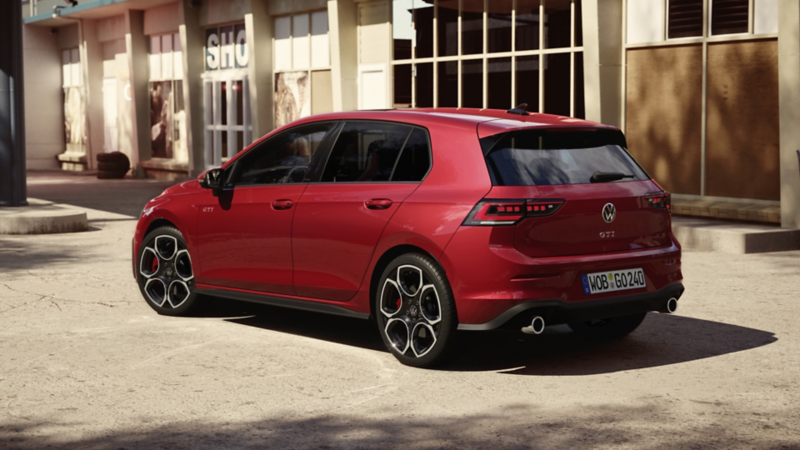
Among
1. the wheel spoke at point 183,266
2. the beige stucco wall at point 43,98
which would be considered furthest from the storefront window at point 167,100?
the wheel spoke at point 183,266

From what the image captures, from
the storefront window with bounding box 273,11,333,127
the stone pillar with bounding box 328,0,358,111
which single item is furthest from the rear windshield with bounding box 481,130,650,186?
the storefront window with bounding box 273,11,333,127

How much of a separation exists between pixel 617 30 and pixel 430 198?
11.5 metres

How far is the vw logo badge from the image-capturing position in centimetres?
650

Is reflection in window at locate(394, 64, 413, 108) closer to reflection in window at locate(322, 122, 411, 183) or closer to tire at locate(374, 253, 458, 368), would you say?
reflection in window at locate(322, 122, 411, 183)

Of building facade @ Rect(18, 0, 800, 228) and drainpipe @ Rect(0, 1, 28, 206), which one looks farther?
drainpipe @ Rect(0, 1, 28, 206)

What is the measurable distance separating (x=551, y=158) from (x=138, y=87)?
2722cm

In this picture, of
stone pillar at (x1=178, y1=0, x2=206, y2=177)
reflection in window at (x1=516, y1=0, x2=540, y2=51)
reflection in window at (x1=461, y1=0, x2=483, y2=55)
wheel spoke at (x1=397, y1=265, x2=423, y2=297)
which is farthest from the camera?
stone pillar at (x1=178, y1=0, x2=206, y2=177)

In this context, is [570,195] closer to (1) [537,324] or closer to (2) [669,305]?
(1) [537,324]

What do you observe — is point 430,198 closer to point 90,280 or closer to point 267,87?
point 90,280

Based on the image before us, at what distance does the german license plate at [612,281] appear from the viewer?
6363 millimetres

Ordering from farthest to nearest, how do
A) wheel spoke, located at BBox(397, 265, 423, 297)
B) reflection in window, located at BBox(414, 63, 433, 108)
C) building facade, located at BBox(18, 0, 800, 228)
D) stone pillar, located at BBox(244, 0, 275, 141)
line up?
stone pillar, located at BBox(244, 0, 275, 141), reflection in window, located at BBox(414, 63, 433, 108), building facade, located at BBox(18, 0, 800, 228), wheel spoke, located at BBox(397, 265, 423, 297)

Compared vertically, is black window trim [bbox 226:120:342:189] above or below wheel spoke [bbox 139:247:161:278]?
above

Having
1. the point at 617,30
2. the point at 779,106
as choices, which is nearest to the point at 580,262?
the point at 779,106

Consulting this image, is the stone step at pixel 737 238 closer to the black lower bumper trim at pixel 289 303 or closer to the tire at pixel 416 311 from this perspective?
the black lower bumper trim at pixel 289 303
